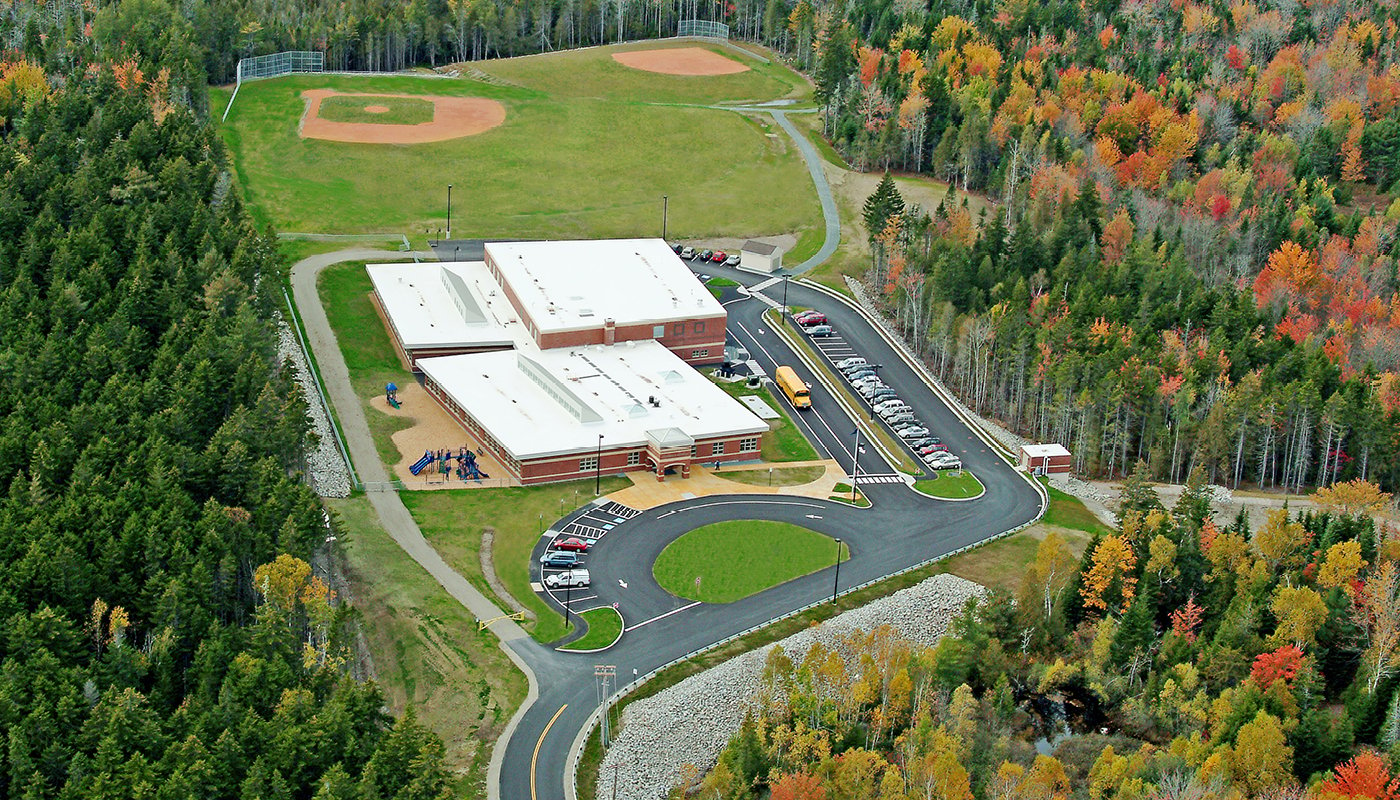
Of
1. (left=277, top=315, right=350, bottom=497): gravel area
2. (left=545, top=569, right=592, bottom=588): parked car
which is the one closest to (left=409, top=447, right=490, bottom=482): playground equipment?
(left=277, top=315, right=350, bottom=497): gravel area

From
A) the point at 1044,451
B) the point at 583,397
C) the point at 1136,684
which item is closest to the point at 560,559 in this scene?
the point at 583,397

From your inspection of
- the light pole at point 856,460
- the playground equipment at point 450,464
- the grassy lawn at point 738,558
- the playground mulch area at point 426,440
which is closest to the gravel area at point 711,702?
the grassy lawn at point 738,558

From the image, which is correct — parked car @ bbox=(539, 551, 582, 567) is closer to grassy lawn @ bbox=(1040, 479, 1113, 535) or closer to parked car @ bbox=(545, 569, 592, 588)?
parked car @ bbox=(545, 569, 592, 588)

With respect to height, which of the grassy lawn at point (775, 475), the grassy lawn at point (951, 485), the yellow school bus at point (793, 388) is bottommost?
the grassy lawn at point (951, 485)

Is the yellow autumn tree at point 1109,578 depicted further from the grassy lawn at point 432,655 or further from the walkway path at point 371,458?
the grassy lawn at point 432,655

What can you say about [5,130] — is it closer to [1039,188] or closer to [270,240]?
[270,240]

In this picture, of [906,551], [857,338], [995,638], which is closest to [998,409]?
[857,338]
